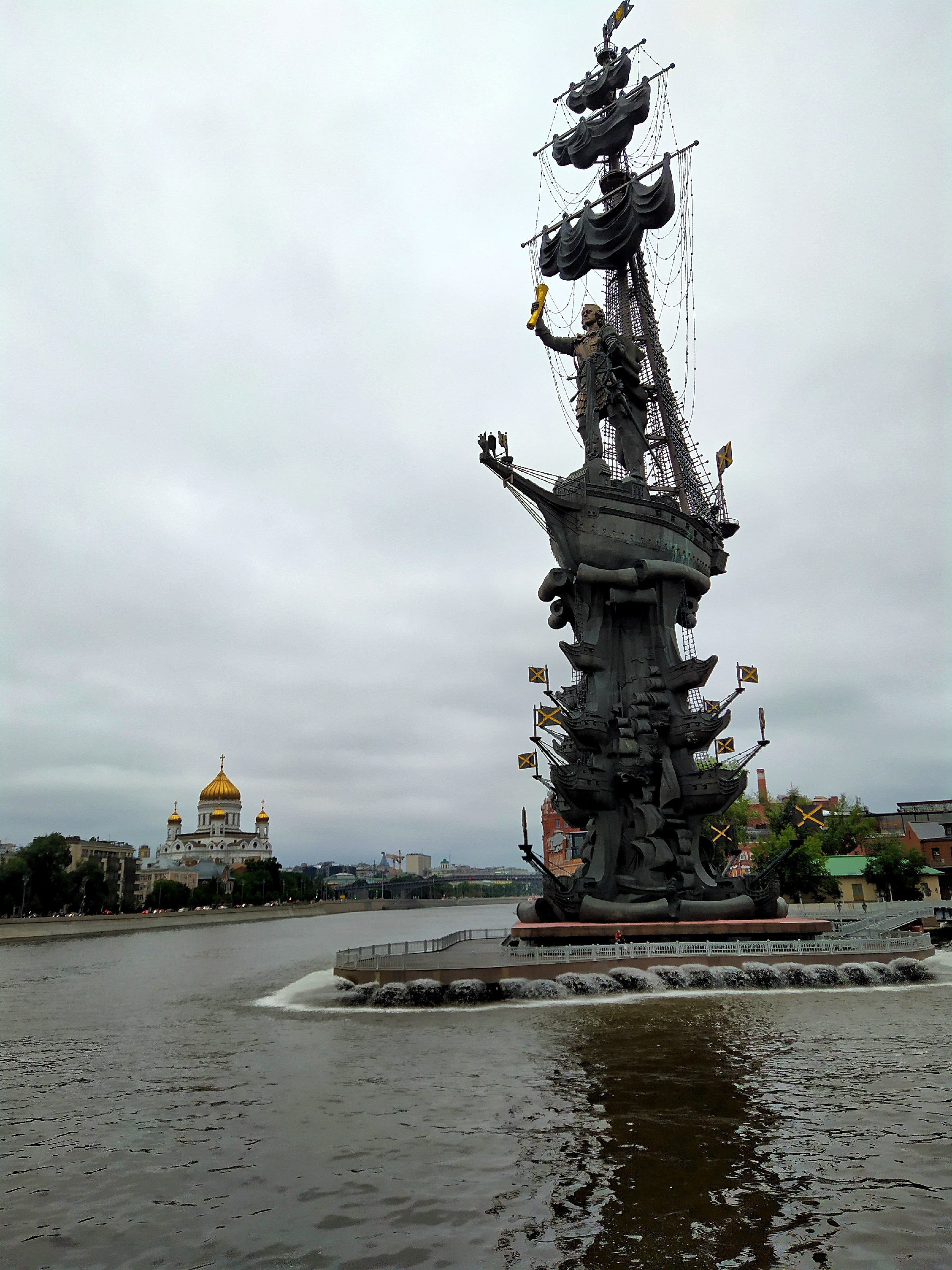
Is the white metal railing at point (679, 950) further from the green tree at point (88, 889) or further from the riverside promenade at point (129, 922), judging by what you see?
the green tree at point (88, 889)

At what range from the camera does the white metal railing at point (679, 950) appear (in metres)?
33.6

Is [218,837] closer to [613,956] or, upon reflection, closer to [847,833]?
[847,833]

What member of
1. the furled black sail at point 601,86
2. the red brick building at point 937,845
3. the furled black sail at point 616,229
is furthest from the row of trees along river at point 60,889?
the red brick building at point 937,845

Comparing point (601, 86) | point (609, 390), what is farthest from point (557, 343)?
point (601, 86)

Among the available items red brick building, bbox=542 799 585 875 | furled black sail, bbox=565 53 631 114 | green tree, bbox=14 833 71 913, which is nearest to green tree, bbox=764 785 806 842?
red brick building, bbox=542 799 585 875

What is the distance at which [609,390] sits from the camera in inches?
1981

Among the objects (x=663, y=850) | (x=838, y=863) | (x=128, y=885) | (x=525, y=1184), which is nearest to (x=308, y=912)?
(x=128, y=885)

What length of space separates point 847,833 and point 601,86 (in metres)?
70.8

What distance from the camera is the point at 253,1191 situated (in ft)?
41.7

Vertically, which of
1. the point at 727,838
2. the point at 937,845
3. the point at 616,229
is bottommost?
the point at 937,845

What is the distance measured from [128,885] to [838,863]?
118362mm

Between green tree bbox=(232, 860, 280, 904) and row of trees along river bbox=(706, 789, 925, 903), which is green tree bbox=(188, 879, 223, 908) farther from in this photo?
row of trees along river bbox=(706, 789, 925, 903)

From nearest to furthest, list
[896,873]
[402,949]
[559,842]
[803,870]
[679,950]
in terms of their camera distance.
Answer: [679,950] → [402,949] → [896,873] → [803,870] → [559,842]

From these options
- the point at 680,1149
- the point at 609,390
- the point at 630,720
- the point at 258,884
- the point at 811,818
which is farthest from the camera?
the point at 258,884
